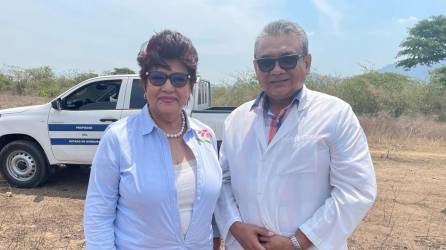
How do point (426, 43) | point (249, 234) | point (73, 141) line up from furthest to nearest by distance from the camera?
point (426, 43), point (73, 141), point (249, 234)

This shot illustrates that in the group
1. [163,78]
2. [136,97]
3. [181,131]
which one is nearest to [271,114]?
[181,131]

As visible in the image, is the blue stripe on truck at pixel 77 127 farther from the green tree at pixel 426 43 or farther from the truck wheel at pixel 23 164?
the green tree at pixel 426 43

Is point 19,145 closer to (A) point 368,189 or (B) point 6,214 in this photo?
(B) point 6,214

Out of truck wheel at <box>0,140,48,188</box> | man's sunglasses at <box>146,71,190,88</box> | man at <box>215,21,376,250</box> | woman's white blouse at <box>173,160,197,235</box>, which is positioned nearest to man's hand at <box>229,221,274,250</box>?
man at <box>215,21,376,250</box>

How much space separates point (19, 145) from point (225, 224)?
570 centimetres

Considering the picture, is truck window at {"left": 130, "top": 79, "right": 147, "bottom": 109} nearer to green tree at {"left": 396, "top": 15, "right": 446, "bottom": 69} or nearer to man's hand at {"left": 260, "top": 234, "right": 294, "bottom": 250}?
man's hand at {"left": 260, "top": 234, "right": 294, "bottom": 250}

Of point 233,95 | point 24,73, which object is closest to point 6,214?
point 233,95

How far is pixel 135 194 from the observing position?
184 cm

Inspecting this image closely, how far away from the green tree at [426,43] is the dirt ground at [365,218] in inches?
644

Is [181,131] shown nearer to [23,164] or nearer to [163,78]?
[163,78]

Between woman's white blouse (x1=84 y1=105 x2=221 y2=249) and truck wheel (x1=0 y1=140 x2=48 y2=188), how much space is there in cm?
548

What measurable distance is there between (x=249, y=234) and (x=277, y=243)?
0.13 m

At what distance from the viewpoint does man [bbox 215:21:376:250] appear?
193 cm

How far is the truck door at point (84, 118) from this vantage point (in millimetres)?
6668
